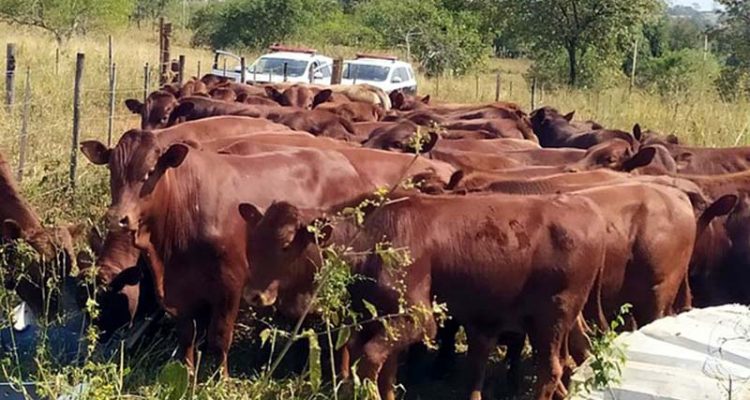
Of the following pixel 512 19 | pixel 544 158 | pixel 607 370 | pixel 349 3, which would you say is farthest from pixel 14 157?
pixel 349 3

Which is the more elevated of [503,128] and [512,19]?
[512,19]

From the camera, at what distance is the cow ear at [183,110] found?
11.9 metres

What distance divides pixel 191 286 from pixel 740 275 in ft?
11.9

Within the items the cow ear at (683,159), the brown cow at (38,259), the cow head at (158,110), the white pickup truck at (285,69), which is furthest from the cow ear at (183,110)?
the white pickup truck at (285,69)

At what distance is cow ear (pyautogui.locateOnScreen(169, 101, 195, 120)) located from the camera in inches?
470

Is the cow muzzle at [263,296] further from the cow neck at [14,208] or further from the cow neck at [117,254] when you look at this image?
the cow neck at [14,208]

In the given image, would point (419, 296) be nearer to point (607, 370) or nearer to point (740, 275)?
point (607, 370)

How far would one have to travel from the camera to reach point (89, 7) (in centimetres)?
3369

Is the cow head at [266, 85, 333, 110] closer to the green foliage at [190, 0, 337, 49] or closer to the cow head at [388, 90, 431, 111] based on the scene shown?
the cow head at [388, 90, 431, 111]

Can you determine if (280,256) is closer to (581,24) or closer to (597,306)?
(597,306)

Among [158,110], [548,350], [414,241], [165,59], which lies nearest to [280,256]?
[414,241]

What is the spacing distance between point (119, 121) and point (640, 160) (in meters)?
10.8

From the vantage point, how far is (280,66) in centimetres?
2469

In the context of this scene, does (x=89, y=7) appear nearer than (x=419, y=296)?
No
